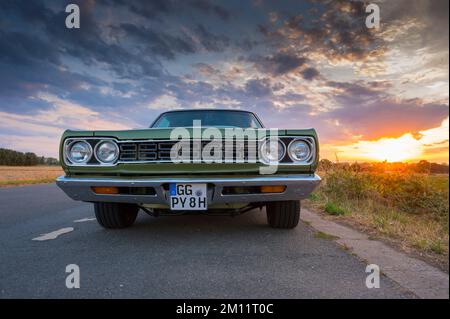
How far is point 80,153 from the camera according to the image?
2828mm

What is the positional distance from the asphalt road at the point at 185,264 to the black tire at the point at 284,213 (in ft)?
0.31

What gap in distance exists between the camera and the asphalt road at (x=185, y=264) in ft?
5.63

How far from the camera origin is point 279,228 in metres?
3.24

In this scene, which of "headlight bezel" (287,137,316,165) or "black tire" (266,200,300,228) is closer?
"headlight bezel" (287,137,316,165)

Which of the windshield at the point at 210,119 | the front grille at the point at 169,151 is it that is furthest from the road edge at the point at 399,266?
the windshield at the point at 210,119

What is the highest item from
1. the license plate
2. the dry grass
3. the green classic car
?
the green classic car

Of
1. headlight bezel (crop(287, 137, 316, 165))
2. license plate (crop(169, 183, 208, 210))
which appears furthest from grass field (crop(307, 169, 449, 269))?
license plate (crop(169, 183, 208, 210))

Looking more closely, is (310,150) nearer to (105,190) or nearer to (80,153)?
(105,190)

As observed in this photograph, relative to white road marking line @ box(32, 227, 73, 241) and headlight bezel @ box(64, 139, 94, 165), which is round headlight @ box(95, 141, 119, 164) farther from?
white road marking line @ box(32, 227, 73, 241)

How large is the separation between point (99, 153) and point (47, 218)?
228cm

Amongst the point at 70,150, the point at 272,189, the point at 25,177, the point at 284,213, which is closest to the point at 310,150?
the point at 272,189

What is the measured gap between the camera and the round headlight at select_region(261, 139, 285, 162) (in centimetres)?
269

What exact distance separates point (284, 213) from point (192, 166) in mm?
1165

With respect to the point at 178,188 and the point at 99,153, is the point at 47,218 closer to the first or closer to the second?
the point at 99,153
